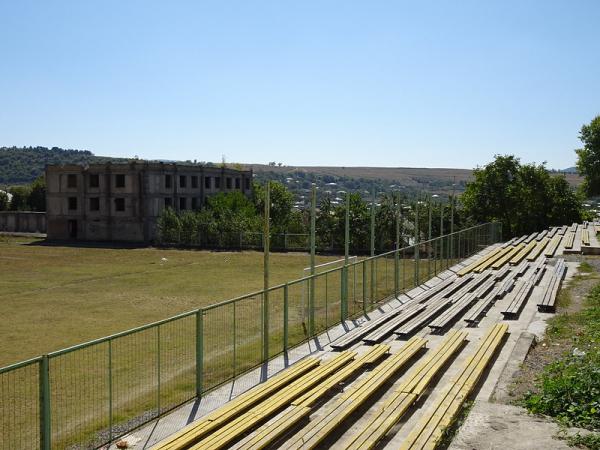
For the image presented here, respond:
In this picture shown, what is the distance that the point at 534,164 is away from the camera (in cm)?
5709

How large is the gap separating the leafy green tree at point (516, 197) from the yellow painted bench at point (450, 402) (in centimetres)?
4218

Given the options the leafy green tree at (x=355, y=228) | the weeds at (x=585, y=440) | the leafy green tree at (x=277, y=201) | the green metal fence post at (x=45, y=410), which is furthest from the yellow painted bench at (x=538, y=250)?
the leafy green tree at (x=277, y=201)

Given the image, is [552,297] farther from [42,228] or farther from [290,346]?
[42,228]

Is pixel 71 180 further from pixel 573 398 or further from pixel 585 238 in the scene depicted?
pixel 573 398

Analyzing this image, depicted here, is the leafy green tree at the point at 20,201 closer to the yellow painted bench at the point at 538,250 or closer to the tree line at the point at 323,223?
the tree line at the point at 323,223

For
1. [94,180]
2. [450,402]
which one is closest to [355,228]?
[94,180]

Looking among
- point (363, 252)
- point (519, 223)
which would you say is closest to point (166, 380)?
point (363, 252)

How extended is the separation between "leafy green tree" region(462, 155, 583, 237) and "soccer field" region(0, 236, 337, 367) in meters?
17.8

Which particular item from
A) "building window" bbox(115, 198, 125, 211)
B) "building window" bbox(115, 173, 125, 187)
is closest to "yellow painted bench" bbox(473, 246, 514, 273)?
"building window" bbox(115, 198, 125, 211)

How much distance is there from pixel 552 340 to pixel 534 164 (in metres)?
42.7

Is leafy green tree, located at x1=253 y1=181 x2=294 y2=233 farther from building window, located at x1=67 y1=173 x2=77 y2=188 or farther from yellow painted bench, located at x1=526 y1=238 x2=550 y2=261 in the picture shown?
yellow painted bench, located at x1=526 y1=238 x2=550 y2=261

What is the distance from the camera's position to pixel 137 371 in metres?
16.0

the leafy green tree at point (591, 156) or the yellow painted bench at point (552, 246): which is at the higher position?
the leafy green tree at point (591, 156)

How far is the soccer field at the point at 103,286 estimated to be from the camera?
894 inches
